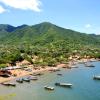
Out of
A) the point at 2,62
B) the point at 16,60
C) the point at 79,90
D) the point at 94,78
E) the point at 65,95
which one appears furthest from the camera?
the point at 16,60

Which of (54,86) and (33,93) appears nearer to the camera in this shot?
(33,93)

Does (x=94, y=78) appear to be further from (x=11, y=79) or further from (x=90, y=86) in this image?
(x=11, y=79)

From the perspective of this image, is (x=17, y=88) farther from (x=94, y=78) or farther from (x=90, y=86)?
(x=94, y=78)

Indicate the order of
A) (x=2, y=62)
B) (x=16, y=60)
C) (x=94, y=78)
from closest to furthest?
(x=94, y=78)
(x=2, y=62)
(x=16, y=60)

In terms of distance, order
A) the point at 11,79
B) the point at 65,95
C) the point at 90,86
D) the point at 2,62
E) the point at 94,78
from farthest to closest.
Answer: the point at 2,62
the point at 94,78
the point at 11,79
the point at 90,86
the point at 65,95

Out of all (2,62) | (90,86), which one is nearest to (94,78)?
(90,86)

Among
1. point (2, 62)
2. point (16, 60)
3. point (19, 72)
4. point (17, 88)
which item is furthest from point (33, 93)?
point (16, 60)

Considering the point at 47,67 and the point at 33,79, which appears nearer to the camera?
the point at 33,79

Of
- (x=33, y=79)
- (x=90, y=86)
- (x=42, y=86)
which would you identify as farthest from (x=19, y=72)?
(x=90, y=86)

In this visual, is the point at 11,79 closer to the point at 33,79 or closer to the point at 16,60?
the point at 33,79
